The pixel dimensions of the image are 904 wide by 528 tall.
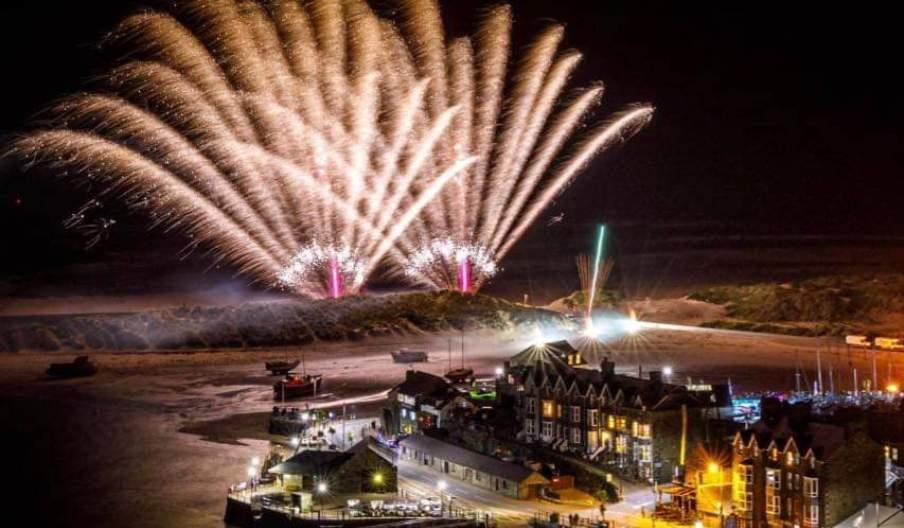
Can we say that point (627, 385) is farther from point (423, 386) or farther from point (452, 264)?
point (452, 264)

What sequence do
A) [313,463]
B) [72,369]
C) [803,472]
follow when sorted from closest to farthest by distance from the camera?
[803,472]
[313,463]
[72,369]

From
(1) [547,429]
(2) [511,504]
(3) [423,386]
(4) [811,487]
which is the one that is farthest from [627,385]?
(3) [423,386]

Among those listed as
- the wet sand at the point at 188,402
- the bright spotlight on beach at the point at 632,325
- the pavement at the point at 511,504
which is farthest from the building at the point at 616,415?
the bright spotlight on beach at the point at 632,325

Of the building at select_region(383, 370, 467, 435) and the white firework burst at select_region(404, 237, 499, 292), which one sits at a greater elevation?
the white firework burst at select_region(404, 237, 499, 292)

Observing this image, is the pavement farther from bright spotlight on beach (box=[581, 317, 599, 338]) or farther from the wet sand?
bright spotlight on beach (box=[581, 317, 599, 338])

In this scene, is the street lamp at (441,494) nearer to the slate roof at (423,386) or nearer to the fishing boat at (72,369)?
the slate roof at (423,386)

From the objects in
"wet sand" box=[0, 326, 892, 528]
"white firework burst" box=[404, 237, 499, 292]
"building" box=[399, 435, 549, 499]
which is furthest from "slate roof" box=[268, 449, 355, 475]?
"white firework burst" box=[404, 237, 499, 292]
